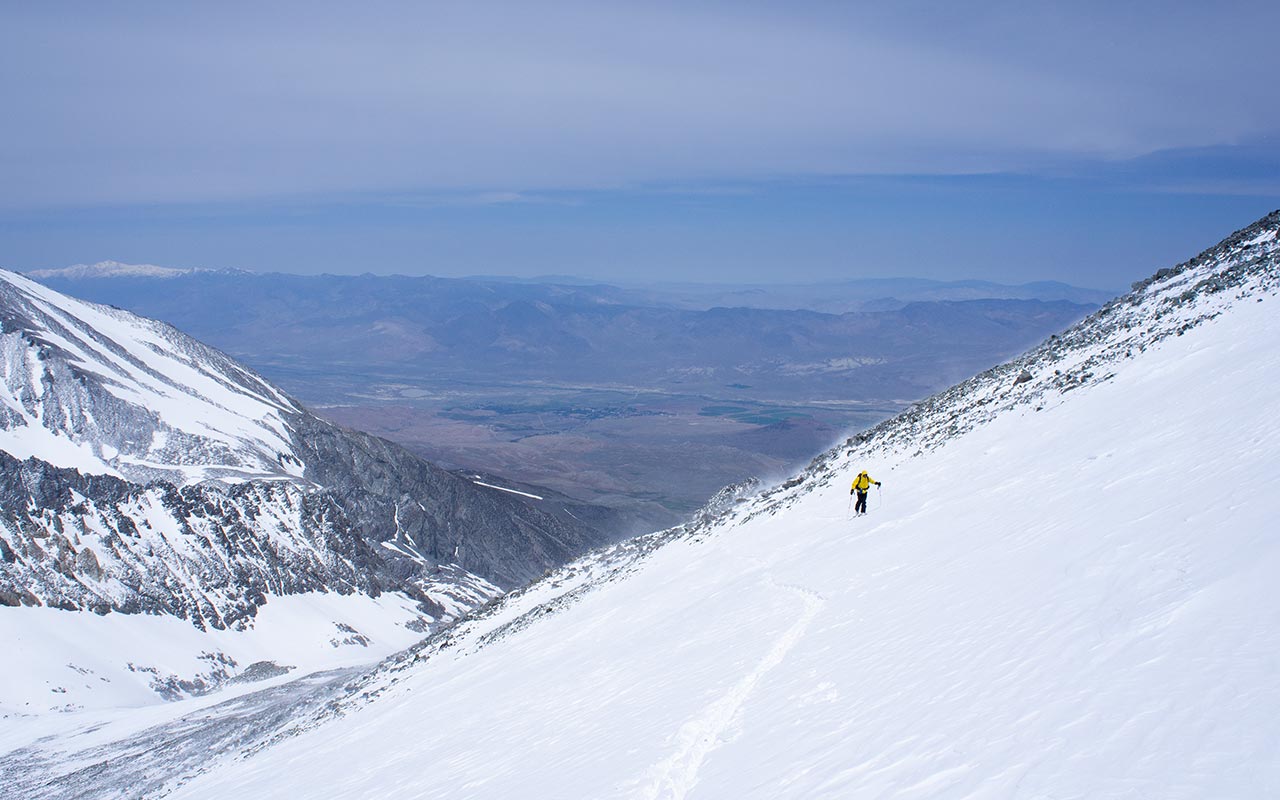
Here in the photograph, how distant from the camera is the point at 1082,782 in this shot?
6.48 m

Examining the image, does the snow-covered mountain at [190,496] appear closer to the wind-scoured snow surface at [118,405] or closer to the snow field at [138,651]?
the wind-scoured snow surface at [118,405]

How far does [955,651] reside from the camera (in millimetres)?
10188

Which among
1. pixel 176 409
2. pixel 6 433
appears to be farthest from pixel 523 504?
pixel 6 433

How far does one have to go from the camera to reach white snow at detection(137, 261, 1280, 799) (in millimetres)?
7180

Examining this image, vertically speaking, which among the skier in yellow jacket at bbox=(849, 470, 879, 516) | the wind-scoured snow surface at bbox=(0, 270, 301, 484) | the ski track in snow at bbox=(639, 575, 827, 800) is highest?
the wind-scoured snow surface at bbox=(0, 270, 301, 484)

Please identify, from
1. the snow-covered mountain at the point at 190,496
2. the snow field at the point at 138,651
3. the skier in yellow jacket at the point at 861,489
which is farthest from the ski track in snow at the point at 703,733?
the snow-covered mountain at the point at 190,496

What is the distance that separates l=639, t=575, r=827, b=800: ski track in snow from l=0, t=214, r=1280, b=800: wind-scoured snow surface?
0.05 meters

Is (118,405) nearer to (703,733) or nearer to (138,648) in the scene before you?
(138,648)

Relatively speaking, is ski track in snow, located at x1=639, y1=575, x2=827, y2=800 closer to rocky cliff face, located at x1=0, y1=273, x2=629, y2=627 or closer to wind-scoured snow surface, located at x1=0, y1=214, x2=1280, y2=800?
wind-scoured snow surface, located at x1=0, y1=214, x2=1280, y2=800

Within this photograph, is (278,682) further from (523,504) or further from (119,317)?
(523,504)

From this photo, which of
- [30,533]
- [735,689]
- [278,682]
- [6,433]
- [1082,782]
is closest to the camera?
[1082,782]

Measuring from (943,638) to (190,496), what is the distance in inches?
2695

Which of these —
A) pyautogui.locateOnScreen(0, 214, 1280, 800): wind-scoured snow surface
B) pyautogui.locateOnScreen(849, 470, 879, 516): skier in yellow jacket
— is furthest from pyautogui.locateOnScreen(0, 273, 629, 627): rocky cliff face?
pyautogui.locateOnScreen(849, 470, 879, 516): skier in yellow jacket

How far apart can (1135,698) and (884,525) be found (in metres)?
12.3
